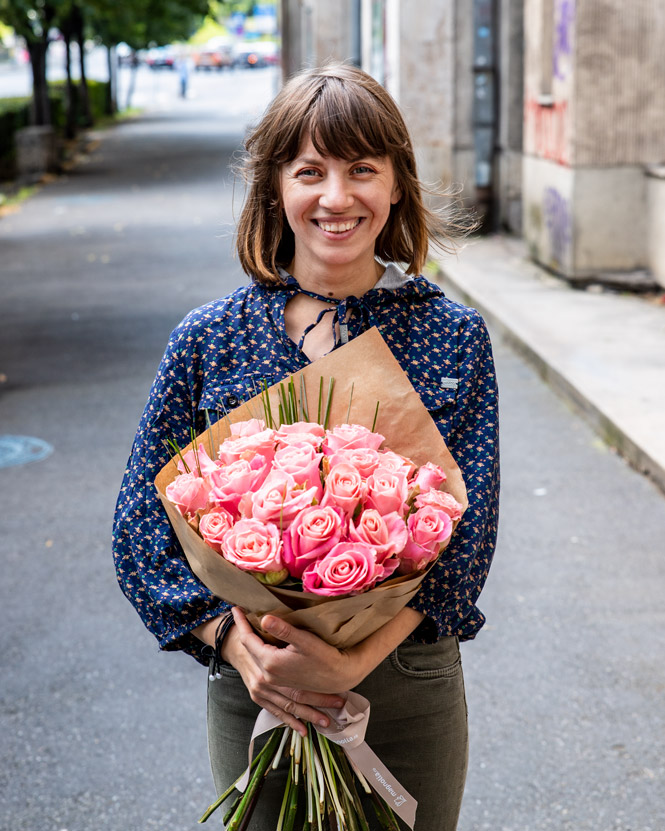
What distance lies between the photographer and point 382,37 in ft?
58.3

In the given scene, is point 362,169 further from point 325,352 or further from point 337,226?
point 325,352

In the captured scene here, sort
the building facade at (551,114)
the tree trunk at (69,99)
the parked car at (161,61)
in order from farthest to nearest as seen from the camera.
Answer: the parked car at (161,61), the tree trunk at (69,99), the building facade at (551,114)

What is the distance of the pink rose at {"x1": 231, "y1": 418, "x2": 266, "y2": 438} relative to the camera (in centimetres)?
193

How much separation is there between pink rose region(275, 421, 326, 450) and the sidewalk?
463 cm

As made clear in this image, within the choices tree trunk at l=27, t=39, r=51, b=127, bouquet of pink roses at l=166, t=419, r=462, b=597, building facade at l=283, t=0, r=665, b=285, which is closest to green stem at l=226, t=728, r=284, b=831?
bouquet of pink roses at l=166, t=419, r=462, b=597

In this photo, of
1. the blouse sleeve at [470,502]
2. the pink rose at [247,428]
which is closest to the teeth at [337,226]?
the blouse sleeve at [470,502]

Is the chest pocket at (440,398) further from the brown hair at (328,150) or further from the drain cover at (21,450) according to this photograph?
the drain cover at (21,450)

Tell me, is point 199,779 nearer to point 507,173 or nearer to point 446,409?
point 446,409

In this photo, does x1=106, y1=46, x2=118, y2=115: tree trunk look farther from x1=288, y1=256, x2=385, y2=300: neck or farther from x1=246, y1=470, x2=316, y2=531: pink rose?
x1=246, y1=470, x2=316, y2=531: pink rose

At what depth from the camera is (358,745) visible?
208cm

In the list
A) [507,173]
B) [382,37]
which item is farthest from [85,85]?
[507,173]

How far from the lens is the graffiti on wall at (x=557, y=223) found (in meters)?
11.4

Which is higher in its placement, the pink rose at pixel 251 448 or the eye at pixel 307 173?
the eye at pixel 307 173

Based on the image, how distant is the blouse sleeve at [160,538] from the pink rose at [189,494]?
30cm
